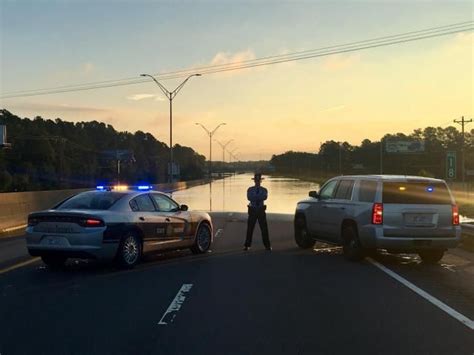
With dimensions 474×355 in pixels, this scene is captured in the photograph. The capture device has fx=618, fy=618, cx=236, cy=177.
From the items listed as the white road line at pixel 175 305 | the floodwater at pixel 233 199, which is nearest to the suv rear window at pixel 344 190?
the white road line at pixel 175 305

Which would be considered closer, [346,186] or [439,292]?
[439,292]

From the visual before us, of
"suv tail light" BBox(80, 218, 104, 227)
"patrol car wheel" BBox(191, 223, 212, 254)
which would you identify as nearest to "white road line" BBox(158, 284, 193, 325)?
"suv tail light" BBox(80, 218, 104, 227)

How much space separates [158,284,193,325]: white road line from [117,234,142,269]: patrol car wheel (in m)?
2.09

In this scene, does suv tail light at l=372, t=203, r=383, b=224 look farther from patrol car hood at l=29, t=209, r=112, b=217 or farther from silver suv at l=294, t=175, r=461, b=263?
patrol car hood at l=29, t=209, r=112, b=217

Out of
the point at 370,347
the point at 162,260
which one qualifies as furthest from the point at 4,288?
the point at 370,347

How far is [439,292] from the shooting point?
9.45m

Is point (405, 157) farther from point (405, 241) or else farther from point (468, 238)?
point (405, 241)

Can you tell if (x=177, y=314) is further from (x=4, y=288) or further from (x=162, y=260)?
(x=162, y=260)

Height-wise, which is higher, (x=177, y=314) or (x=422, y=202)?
(x=422, y=202)

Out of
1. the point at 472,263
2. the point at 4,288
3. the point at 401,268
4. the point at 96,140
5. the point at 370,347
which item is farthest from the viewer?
the point at 96,140

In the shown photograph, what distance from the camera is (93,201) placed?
476 inches

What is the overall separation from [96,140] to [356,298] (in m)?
163

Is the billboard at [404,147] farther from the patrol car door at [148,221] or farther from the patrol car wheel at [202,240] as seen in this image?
the patrol car door at [148,221]

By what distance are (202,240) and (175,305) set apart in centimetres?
591
